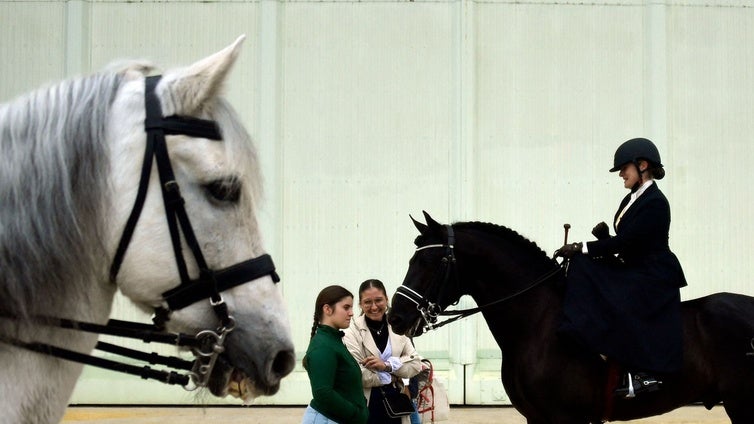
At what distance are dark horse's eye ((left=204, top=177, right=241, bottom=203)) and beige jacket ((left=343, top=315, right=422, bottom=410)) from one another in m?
4.35

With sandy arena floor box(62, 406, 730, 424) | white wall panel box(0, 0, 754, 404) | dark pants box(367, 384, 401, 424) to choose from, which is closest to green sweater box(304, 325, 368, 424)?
dark pants box(367, 384, 401, 424)

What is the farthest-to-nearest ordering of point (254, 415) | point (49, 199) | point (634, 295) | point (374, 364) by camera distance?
1. point (254, 415)
2. point (374, 364)
3. point (634, 295)
4. point (49, 199)

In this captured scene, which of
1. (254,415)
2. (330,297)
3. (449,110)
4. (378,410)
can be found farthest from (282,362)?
(449,110)

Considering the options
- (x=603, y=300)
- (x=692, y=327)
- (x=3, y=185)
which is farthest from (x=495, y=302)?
(x=3, y=185)

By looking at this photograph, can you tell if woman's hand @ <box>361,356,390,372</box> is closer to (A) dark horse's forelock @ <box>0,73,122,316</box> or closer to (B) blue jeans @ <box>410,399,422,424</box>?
(B) blue jeans @ <box>410,399,422,424</box>

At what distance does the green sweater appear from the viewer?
18.1ft

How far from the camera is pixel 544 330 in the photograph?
22.3 ft

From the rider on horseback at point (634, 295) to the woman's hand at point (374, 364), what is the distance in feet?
3.90

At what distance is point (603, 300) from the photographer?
21.5ft

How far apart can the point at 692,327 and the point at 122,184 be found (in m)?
5.24

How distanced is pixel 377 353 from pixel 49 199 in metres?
4.63

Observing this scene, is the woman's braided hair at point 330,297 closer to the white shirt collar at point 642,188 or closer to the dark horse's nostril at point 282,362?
the white shirt collar at point 642,188

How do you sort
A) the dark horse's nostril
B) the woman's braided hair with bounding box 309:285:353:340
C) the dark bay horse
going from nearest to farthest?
the dark horse's nostril, the woman's braided hair with bounding box 309:285:353:340, the dark bay horse

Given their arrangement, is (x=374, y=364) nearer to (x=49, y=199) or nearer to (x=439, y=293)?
(x=439, y=293)
